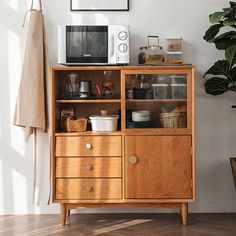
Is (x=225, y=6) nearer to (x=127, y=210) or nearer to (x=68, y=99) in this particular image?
(x=68, y=99)

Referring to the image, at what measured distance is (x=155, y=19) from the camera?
3.51 meters

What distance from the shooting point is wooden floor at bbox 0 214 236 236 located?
3078mm

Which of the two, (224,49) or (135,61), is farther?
(135,61)

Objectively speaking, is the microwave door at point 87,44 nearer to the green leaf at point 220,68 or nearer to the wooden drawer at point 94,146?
the wooden drawer at point 94,146

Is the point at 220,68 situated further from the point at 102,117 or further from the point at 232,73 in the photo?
the point at 102,117

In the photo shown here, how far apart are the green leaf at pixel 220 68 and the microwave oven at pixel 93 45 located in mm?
649

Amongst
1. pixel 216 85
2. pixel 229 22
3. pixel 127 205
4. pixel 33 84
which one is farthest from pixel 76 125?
pixel 229 22

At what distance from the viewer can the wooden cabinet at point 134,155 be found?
3.16 meters

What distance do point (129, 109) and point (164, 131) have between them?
302mm

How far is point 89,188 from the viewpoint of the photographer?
3.17 m

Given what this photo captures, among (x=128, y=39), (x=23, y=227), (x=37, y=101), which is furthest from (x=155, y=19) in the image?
(x=23, y=227)

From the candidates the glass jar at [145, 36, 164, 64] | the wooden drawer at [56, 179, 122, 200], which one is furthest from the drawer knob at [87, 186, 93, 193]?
the glass jar at [145, 36, 164, 64]

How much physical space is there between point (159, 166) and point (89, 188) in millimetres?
529

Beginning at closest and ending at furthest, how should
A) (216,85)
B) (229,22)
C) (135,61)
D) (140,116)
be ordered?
(229,22)
(140,116)
(216,85)
(135,61)
